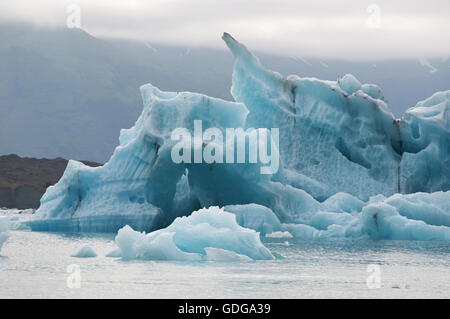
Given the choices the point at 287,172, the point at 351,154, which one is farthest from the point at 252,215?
the point at 351,154

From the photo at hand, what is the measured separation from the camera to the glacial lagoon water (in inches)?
529

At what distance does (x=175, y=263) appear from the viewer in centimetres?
1736

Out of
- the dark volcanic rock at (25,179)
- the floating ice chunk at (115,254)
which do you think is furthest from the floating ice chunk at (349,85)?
the dark volcanic rock at (25,179)

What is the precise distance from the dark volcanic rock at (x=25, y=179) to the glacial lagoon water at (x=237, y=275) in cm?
4740

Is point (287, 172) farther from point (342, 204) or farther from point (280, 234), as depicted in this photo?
point (280, 234)

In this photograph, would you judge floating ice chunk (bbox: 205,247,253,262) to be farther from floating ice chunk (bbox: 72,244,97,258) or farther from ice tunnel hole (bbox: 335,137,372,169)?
ice tunnel hole (bbox: 335,137,372,169)

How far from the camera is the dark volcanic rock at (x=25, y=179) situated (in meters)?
68.9

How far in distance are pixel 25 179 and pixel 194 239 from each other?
6185 cm

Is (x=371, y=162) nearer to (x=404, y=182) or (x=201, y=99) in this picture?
(x=404, y=182)

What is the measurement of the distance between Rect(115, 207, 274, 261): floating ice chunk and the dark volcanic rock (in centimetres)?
5076

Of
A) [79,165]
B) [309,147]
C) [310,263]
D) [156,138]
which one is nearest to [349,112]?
[309,147]

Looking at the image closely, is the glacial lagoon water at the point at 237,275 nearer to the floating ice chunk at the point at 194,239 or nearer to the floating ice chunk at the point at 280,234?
the floating ice chunk at the point at 194,239

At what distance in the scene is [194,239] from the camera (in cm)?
1794

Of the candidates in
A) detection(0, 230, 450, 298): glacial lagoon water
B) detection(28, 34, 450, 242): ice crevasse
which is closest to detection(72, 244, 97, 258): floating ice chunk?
detection(0, 230, 450, 298): glacial lagoon water
